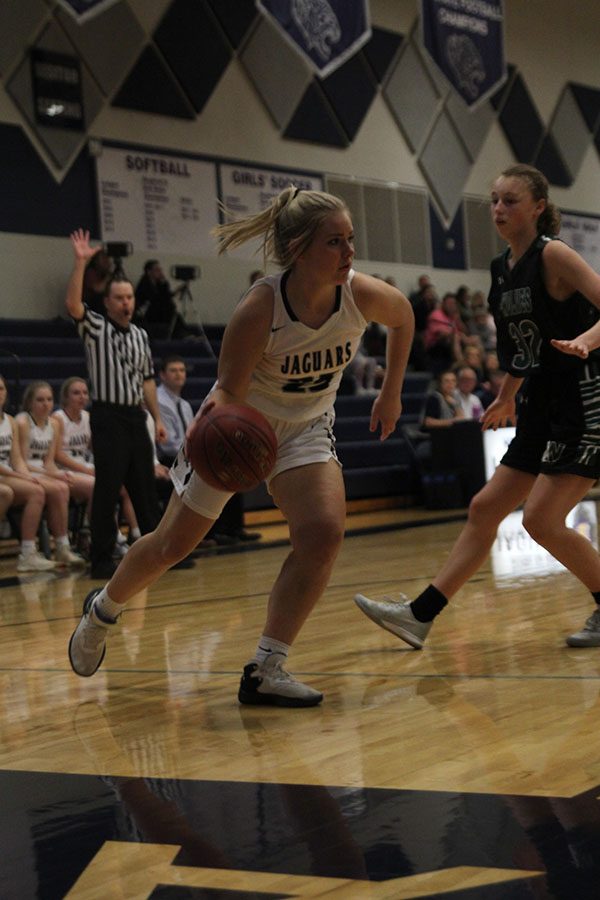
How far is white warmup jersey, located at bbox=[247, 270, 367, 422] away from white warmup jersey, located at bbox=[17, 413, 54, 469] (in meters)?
5.48

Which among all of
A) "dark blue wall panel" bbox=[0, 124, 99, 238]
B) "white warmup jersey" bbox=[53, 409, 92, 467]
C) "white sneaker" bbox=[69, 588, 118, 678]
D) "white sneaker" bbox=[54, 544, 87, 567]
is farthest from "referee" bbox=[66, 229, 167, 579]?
"dark blue wall panel" bbox=[0, 124, 99, 238]

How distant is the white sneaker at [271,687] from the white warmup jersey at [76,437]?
5.82 metres

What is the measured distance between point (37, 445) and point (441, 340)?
324 inches

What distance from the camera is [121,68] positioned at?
1474cm

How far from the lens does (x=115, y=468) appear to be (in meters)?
7.41

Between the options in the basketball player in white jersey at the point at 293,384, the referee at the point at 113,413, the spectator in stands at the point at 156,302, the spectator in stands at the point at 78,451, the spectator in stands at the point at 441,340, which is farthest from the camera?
the spectator in stands at the point at 441,340

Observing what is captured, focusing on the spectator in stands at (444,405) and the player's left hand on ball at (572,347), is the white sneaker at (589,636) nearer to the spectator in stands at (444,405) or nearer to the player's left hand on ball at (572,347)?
the player's left hand on ball at (572,347)

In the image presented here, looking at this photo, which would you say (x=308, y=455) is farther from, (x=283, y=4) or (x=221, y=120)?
(x=221, y=120)

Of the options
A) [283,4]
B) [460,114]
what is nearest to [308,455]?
[283,4]

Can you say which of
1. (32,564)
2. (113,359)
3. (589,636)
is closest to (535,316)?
(589,636)

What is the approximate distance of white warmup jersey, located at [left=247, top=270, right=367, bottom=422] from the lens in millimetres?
3531

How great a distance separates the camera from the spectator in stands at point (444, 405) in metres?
12.9

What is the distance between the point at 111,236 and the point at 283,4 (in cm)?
387

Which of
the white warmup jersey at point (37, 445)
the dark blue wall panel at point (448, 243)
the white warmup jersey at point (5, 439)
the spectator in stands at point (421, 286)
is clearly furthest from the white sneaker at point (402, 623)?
the dark blue wall panel at point (448, 243)
